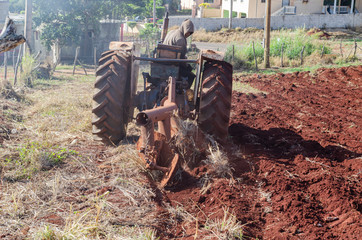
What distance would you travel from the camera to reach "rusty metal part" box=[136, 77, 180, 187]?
A: 504cm

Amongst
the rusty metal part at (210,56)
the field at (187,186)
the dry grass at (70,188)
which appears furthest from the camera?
the rusty metal part at (210,56)

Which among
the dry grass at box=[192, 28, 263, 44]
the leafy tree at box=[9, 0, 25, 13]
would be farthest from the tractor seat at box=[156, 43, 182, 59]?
the leafy tree at box=[9, 0, 25, 13]

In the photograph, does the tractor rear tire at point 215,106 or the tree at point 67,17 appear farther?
the tree at point 67,17

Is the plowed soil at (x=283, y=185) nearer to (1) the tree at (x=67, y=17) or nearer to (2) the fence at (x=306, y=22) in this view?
(1) the tree at (x=67, y=17)

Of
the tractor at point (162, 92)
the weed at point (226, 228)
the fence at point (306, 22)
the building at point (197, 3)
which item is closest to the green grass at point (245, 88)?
the tractor at point (162, 92)

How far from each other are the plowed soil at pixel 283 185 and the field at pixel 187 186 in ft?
0.05

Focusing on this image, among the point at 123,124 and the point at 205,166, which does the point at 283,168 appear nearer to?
the point at 205,166

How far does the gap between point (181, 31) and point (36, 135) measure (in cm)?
319

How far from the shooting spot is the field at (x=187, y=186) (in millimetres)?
4312

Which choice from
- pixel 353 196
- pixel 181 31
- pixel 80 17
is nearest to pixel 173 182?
pixel 353 196

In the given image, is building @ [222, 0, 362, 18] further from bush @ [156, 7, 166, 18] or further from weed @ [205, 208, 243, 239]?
weed @ [205, 208, 243, 239]

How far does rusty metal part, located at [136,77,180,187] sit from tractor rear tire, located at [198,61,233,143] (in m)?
0.84

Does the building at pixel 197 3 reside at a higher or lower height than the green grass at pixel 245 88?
higher

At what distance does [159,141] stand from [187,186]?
2.24ft
